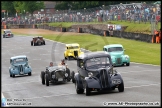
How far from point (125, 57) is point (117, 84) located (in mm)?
17453

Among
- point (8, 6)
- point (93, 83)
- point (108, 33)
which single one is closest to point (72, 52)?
point (108, 33)

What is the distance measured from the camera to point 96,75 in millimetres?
20469

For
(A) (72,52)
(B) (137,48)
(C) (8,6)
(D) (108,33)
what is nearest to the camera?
(A) (72,52)

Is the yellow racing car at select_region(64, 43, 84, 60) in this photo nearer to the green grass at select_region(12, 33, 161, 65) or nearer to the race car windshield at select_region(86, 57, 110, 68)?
the green grass at select_region(12, 33, 161, 65)

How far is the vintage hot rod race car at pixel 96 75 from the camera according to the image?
20.0 meters

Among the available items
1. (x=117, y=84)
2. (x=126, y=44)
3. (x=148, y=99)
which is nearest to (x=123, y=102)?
(x=148, y=99)

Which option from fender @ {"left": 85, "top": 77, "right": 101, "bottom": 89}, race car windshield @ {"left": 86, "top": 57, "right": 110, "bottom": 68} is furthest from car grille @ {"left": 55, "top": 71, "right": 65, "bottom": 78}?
fender @ {"left": 85, "top": 77, "right": 101, "bottom": 89}

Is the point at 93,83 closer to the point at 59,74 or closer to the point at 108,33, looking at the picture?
the point at 59,74

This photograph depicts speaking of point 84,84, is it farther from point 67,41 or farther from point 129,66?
point 67,41

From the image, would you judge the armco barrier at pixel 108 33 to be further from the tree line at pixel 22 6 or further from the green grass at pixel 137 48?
the tree line at pixel 22 6

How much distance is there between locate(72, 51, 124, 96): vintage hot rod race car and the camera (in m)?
20.0

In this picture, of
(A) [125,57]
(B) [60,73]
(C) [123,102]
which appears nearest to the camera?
(C) [123,102]

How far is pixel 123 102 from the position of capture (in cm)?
1675

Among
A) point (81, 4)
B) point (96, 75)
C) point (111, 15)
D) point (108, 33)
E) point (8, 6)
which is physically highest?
point (8, 6)
